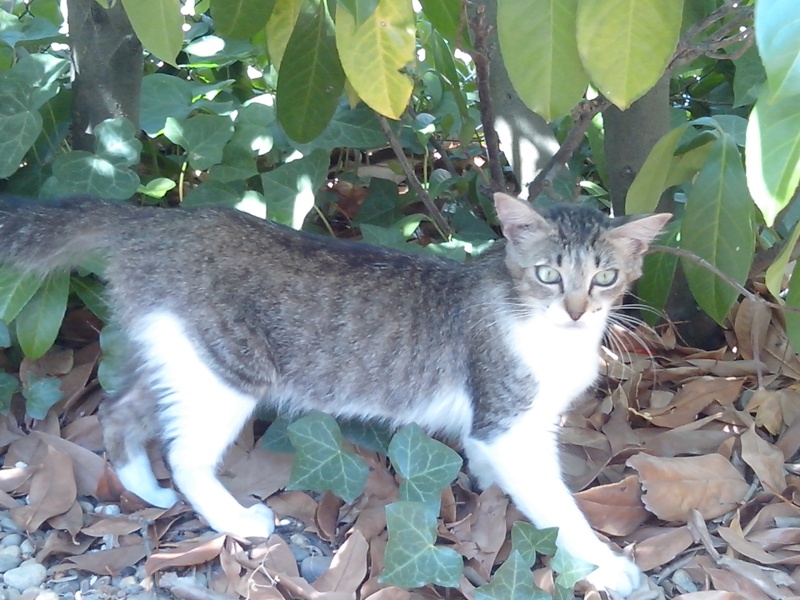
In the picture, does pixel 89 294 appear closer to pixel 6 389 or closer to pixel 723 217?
pixel 6 389

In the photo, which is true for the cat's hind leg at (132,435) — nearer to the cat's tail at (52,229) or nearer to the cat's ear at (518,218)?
the cat's tail at (52,229)

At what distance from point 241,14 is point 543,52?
0.77 m

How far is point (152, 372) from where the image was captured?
86.7 inches

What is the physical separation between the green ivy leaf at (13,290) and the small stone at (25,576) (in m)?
0.68

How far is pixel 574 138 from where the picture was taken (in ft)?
8.25

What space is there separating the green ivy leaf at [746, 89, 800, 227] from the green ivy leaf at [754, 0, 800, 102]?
5cm

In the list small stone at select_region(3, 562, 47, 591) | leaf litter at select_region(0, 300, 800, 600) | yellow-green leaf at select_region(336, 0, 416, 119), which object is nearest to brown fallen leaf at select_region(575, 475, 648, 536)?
leaf litter at select_region(0, 300, 800, 600)

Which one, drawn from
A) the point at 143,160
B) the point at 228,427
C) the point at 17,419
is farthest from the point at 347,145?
the point at 17,419

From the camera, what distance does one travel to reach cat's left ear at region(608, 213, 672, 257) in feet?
6.72

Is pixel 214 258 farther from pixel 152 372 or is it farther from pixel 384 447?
pixel 384 447

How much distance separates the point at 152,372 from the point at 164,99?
0.98m

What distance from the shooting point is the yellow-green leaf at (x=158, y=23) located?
58.1 inches

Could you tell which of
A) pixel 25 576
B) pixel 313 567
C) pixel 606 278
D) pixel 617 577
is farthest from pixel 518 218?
pixel 25 576

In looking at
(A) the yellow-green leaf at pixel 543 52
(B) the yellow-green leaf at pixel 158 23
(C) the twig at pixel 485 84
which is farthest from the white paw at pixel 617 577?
(B) the yellow-green leaf at pixel 158 23
